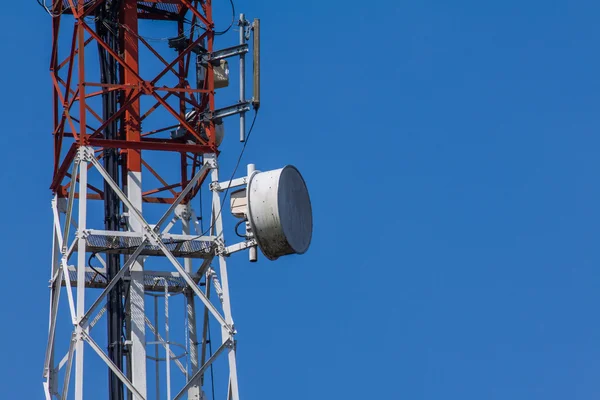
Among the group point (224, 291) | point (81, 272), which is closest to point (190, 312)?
point (224, 291)

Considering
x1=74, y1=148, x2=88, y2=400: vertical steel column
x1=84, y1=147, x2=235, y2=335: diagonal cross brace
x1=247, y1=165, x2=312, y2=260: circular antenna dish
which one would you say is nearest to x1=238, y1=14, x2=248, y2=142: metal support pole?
x1=247, y1=165, x2=312, y2=260: circular antenna dish

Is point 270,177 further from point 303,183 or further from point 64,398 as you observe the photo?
point 64,398

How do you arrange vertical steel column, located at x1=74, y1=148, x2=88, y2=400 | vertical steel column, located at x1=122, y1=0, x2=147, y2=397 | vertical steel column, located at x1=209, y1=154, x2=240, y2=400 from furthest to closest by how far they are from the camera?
vertical steel column, located at x1=122, y1=0, x2=147, y2=397 < vertical steel column, located at x1=209, y1=154, x2=240, y2=400 < vertical steel column, located at x1=74, y1=148, x2=88, y2=400

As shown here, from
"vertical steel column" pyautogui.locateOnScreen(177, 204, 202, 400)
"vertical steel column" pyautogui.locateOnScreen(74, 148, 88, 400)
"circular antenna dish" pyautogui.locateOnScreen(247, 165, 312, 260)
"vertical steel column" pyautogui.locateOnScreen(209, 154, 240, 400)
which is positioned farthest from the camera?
"vertical steel column" pyautogui.locateOnScreen(177, 204, 202, 400)

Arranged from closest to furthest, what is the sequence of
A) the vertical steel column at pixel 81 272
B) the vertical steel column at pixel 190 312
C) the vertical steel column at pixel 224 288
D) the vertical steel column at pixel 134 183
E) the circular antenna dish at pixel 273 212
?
the vertical steel column at pixel 81 272 → the circular antenna dish at pixel 273 212 → the vertical steel column at pixel 224 288 → the vertical steel column at pixel 134 183 → the vertical steel column at pixel 190 312

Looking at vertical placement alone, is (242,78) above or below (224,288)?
above

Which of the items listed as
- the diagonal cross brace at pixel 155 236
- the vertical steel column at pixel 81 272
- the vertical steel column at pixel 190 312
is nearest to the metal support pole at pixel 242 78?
the diagonal cross brace at pixel 155 236

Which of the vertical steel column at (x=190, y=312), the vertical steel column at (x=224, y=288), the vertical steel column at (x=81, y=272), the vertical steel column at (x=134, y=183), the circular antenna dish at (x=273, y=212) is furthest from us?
the vertical steel column at (x=190, y=312)

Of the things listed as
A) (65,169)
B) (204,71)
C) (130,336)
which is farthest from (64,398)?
(204,71)

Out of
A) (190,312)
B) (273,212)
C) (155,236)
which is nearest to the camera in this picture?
(273,212)

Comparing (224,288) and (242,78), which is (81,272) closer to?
(224,288)

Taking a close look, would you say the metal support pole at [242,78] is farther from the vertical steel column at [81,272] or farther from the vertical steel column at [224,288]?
the vertical steel column at [81,272]

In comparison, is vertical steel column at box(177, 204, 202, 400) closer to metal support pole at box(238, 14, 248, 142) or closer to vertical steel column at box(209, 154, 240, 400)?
vertical steel column at box(209, 154, 240, 400)

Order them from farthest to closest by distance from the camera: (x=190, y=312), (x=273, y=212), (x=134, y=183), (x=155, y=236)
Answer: (x=190, y=312) < (x=134, y=183) < (x=155, y=236) < (x=273, y=212)
